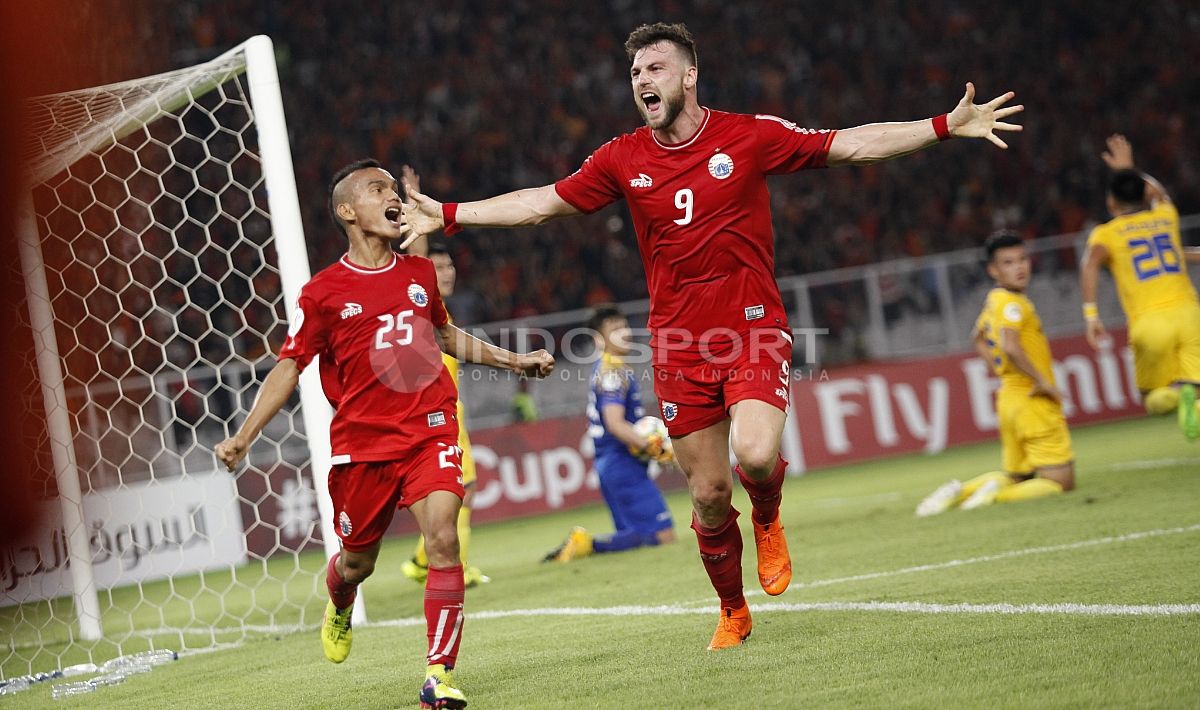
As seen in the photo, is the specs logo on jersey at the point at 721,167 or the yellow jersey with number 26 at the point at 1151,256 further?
the yellow jersey with number 26 at the point at 1151,256

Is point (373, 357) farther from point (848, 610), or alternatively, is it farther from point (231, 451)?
→ point (848, 610)

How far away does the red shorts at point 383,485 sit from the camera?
15.3 feet

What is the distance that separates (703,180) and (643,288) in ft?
43.6

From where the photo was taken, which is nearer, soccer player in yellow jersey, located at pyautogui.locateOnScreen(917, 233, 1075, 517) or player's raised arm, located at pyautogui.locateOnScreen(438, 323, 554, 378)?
player's raised arm, located at pyautogui.locateOnScreen(438, 323, 554, 378)

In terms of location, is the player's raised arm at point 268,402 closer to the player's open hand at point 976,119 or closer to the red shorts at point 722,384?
the red shorts at point 722,384

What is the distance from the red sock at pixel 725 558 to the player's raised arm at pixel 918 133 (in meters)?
1.45

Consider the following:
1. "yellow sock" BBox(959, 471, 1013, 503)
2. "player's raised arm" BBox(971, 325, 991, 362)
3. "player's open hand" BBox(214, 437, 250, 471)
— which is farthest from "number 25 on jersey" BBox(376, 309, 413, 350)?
"player's raised arm" BBox(971, 325, 991, 362)

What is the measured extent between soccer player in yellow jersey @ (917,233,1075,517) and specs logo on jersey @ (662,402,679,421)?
15.5 feet

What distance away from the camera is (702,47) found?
78.4 ft

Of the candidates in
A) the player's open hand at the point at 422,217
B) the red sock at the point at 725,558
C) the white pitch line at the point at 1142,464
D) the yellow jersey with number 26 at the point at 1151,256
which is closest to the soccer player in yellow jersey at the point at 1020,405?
the yellow jersey with number 26 at the point at 1151,256

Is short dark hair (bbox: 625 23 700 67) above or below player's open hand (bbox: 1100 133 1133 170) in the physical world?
above

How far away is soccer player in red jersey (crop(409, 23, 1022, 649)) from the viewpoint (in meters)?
5.02

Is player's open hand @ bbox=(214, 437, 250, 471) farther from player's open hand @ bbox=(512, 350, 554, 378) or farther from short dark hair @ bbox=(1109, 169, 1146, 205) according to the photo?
short dark hair @ bbox=(1109, 169, 1146, 205)

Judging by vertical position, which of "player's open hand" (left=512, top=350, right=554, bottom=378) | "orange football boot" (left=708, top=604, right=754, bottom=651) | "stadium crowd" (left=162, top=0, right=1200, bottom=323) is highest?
"stadium crowd" (left=162, top=0, right=1200, bottom=323)
